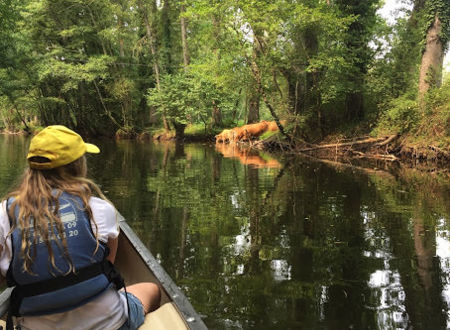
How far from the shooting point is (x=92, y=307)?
185cm

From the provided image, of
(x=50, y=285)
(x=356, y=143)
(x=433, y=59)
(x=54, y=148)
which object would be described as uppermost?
(x=433, y=59)

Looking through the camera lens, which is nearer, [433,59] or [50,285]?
[50,285]

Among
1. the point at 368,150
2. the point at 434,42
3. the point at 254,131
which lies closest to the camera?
the point at 434,42

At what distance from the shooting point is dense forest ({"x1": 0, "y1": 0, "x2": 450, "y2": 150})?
14.6 metres

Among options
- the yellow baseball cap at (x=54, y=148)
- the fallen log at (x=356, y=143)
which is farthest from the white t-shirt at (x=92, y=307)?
the fallen log at (x=356, y=143)

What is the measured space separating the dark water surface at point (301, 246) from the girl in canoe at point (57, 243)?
5.01 feet

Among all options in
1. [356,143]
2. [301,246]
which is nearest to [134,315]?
[301,246]

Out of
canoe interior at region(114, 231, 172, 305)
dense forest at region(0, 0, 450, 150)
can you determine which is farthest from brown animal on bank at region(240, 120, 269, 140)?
canoe interior at region(114, 231, 172, 305)

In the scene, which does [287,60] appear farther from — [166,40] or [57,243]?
[57,243]

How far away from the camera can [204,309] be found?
133 inches

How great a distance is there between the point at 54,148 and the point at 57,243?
431 mm

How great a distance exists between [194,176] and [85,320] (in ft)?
30.9

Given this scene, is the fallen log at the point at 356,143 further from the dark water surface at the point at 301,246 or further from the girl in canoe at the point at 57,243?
the girl in canoe at the point at 57,243

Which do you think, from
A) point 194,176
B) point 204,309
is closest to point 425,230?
point 204,309
